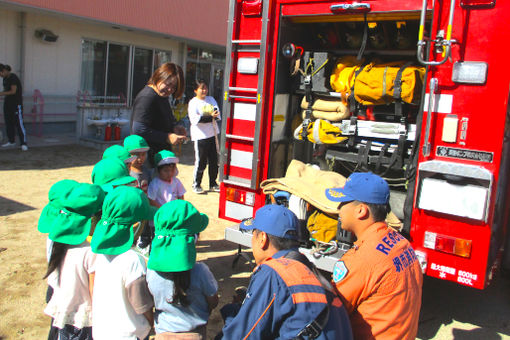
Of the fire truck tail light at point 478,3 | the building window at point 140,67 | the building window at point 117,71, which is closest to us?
the fire truck tail light at point 478,3

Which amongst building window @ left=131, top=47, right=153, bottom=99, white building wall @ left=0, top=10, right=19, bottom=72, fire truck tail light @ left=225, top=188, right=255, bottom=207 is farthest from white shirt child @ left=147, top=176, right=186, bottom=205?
building window @ left=131, top=47, right=153, bottom=99

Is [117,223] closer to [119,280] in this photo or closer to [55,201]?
[119,280]

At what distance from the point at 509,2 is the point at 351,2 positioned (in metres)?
1.14

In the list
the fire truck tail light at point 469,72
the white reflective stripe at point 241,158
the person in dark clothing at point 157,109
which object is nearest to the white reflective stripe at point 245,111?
the white reflective stripe at point 241,158

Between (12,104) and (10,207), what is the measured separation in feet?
15.0

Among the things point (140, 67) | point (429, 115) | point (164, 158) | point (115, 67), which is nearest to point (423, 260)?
point (429, 115)

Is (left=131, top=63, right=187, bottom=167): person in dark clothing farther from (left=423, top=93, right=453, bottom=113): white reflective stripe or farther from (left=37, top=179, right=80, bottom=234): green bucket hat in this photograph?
(left=423, top=93, right=453, bottom=113): white reflective stripe

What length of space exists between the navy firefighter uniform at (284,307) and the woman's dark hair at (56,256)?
125cm

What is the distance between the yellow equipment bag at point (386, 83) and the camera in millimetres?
3984

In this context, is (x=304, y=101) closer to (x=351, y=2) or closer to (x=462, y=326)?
(x=351, y=2)

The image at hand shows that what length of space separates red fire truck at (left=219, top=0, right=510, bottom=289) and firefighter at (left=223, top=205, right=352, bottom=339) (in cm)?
178

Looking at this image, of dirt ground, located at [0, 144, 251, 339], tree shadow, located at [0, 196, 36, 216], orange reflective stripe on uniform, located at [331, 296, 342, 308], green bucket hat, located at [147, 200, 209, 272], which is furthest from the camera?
tree shadow, located at [0, 196, 36, 216]

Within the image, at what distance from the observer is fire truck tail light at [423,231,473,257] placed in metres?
3.35

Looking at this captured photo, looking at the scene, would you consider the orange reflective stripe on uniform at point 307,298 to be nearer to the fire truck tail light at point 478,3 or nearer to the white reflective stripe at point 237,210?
the fire truck tail light at point 478,3
